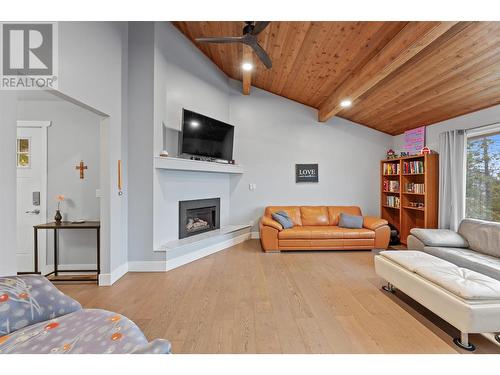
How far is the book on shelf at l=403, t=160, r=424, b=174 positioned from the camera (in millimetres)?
4566

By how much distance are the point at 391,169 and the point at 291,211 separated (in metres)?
2.39

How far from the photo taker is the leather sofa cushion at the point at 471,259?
8.39ft

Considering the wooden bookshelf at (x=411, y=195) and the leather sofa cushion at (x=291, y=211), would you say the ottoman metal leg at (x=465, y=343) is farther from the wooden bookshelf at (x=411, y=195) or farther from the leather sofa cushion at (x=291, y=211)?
the leather sofa cushion at (x=291, y=211)

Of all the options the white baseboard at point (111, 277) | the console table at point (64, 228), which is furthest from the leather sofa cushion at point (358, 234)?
the console table at point (64, 228)

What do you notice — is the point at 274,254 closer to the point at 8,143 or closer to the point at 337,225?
the point at 337,225

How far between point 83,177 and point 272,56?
3.45 meters

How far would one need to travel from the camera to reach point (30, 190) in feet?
11.5

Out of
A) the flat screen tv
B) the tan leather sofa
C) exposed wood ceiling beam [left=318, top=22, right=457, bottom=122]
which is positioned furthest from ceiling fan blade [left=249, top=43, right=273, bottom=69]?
the tan leather sofa

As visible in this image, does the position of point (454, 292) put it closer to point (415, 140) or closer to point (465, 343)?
point (465, 343)

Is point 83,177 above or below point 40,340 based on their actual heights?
above

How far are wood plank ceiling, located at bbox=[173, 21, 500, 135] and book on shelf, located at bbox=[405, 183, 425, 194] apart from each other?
121cm

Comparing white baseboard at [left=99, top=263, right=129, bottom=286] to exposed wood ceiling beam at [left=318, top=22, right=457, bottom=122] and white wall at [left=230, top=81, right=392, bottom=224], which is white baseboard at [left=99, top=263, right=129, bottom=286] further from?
exposed wood ceiling beam at [left=318, top=22, right=457, bottom=122]
